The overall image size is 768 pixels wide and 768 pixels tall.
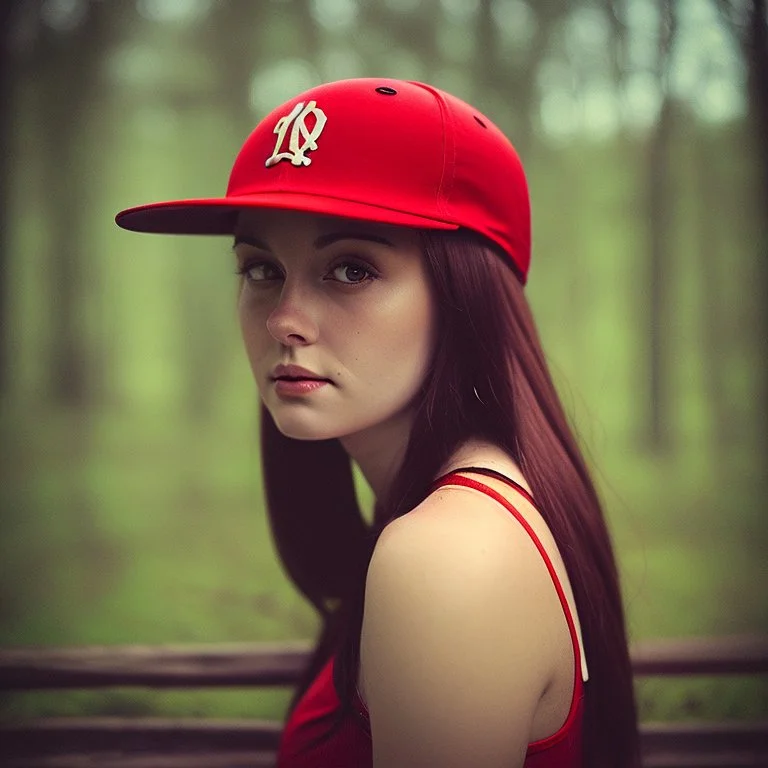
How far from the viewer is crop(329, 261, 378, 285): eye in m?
1.11

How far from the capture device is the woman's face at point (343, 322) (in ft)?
3.61

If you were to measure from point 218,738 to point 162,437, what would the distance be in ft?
5.34

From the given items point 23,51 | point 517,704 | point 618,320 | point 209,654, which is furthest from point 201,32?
point 517,704

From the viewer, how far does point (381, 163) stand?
42.1 inches

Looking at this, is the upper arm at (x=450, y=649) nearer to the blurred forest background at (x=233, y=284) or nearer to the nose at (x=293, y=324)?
the nose at (x=293, y=324)

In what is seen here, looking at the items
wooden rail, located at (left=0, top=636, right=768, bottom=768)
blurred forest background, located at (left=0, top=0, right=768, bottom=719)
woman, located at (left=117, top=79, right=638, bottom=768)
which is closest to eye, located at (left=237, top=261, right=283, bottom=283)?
woman, located at (left=117, top=79, right=638, bottom=768)

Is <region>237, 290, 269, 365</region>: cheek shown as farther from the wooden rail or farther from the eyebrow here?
the wooden rail

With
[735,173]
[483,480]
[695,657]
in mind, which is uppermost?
[735,173]

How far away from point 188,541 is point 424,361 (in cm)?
248

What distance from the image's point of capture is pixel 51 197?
10.9ft

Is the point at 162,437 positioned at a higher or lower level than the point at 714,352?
lower

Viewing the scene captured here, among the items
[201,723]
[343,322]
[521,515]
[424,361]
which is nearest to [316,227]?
[343,322]

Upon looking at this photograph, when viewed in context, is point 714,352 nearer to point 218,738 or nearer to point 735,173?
point 735,173

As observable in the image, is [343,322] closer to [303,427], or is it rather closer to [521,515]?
[303,427]
